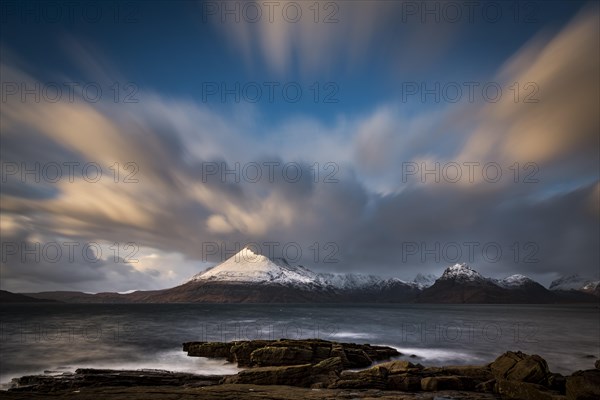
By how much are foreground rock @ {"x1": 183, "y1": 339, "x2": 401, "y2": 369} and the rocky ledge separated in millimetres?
454

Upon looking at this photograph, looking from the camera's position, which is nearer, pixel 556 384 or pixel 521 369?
pixel 556 384

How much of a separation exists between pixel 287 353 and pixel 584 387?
852 inches

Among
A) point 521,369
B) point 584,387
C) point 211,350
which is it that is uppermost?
point 584,387

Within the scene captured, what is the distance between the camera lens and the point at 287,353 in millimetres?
32250

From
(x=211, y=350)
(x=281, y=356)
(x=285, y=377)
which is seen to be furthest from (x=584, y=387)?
(x=211, y=350)

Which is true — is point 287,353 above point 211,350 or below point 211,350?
above

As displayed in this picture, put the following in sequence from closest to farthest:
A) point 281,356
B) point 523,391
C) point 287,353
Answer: point 523,391, point 281,356, point 287,353

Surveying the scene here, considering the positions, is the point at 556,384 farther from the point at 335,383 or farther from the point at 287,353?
the point at 287,353

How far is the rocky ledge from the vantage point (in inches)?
804

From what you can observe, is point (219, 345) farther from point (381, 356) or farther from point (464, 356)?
point (464, 356)

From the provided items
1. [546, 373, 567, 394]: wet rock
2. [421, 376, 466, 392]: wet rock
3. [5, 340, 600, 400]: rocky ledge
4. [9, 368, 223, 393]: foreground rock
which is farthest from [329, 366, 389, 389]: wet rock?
[546, 373, 567, 394]: wet rock

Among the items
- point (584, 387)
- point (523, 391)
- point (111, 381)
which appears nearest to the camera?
point (584, 387)

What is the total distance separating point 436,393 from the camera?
23359mm

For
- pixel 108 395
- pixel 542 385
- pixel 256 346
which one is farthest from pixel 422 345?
pixel 108 395
